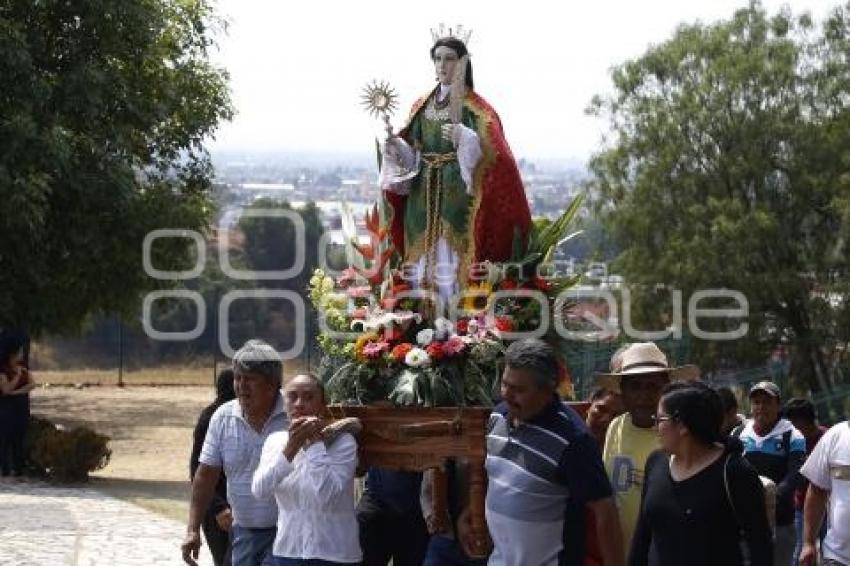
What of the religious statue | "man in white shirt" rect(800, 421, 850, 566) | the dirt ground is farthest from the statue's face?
the dirt ground

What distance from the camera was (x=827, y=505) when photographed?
30.6 ft

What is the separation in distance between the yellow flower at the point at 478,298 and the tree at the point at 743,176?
2779 centimetres

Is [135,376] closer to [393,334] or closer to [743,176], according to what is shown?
[743,176]

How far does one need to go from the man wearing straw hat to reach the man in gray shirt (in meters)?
1.60

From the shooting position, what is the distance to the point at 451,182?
9961mm

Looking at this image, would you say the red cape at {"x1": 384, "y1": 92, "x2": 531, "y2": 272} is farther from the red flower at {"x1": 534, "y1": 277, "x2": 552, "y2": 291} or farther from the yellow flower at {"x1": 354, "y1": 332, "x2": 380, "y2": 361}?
the yellow flower at {"x1": 354, "y1": 332, "x2": 380, "y2": 361}

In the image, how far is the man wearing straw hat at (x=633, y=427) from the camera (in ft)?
25.5

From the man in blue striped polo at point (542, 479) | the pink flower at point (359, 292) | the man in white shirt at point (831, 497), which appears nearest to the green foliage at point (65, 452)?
the pink flower at point (359, 292)

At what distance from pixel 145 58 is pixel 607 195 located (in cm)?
1754

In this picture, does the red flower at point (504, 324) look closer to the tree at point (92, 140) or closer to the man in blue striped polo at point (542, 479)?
the man in blue striped polo at point (542, 479)

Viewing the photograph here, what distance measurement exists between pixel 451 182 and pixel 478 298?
2.48 feet

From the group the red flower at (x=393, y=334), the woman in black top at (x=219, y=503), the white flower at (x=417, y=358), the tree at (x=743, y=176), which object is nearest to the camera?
the white flower at (x=417, y=358)

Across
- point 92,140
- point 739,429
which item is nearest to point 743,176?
→ point 92,140

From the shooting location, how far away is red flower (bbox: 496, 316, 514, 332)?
918 cm
